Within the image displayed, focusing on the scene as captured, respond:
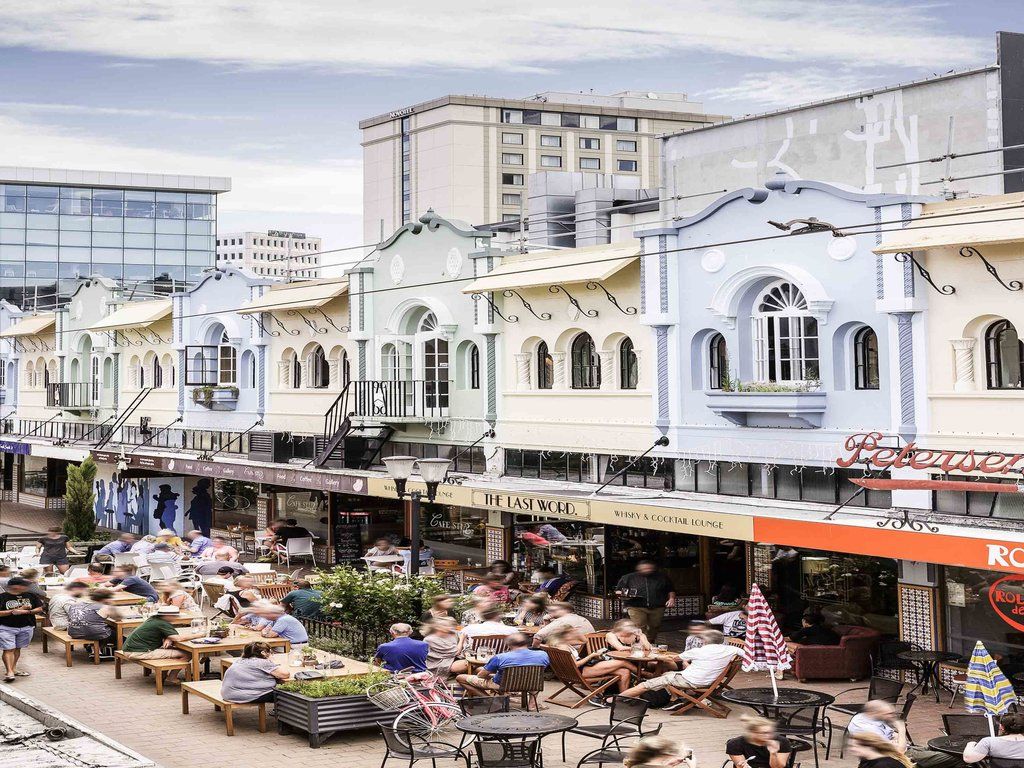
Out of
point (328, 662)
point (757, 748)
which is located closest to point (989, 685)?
point (757, 748)

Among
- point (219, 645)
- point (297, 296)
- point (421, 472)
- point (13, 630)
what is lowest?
point (219, 645)

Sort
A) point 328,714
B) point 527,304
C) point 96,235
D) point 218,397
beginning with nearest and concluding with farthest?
point 328,714 < point 527,304 < point 218,397 < point 96,235

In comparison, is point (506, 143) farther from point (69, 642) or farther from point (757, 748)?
point (757, 748)

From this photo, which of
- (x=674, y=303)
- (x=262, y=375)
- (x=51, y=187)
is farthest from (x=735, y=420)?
(x=51, y=187)

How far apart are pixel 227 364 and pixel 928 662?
21782 millimetres

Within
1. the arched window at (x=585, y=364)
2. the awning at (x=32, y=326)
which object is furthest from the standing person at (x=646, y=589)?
the awning at (x=32, y=326)

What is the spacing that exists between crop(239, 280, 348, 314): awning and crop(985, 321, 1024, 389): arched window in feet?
48.6

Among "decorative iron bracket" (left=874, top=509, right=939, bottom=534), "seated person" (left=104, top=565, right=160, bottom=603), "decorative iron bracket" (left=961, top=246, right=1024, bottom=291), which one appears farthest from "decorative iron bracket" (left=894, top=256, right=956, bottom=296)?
"seated person" (left=104, top=565, right=160, bottom=603)

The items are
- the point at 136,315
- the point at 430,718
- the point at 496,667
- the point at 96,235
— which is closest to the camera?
the point at 430,718

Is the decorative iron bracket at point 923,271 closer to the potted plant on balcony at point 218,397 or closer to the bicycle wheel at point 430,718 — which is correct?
the bicycle wheel at point 430,718

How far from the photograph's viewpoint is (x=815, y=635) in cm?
1678

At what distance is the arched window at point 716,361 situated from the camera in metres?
20.4

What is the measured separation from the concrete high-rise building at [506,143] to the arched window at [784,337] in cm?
6824

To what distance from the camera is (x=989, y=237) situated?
52.0ft
